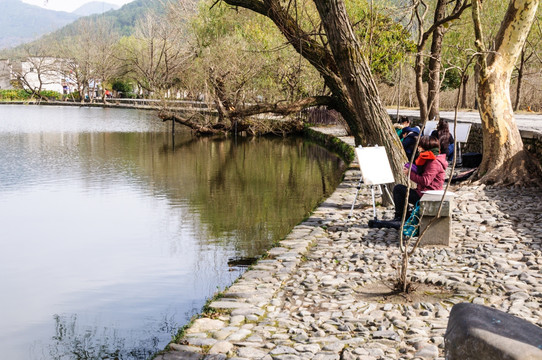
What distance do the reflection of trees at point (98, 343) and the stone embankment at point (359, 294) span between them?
1.13 m

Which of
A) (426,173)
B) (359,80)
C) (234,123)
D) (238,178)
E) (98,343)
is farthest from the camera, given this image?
(234,123)

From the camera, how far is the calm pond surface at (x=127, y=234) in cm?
773

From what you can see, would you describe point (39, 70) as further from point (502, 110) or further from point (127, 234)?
point (502, 110)

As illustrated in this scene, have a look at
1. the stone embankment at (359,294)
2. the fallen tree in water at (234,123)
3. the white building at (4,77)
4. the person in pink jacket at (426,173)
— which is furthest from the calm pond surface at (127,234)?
the white building at (4,77)

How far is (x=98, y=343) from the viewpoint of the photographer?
7125 millimetres

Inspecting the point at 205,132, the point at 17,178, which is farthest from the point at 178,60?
the point at 17,178

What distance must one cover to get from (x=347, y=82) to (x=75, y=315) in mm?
5935

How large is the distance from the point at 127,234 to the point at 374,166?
18.2 feet

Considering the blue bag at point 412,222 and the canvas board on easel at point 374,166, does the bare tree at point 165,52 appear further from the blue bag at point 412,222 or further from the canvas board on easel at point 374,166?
the blue bag at point 412,222

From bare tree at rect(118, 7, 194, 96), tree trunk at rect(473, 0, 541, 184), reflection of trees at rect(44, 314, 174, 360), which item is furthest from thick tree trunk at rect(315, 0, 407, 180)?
bare tree at rect(118, 7, 194, 96)

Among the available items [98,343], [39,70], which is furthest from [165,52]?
[98,343]

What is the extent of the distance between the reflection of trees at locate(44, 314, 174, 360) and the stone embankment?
44.6 inches

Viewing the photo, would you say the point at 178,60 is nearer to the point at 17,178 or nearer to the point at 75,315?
the point at 17,178

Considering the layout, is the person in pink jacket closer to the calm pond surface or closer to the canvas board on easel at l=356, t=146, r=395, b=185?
the canvas board on easel at l=356, t=146, r=395, b=185
